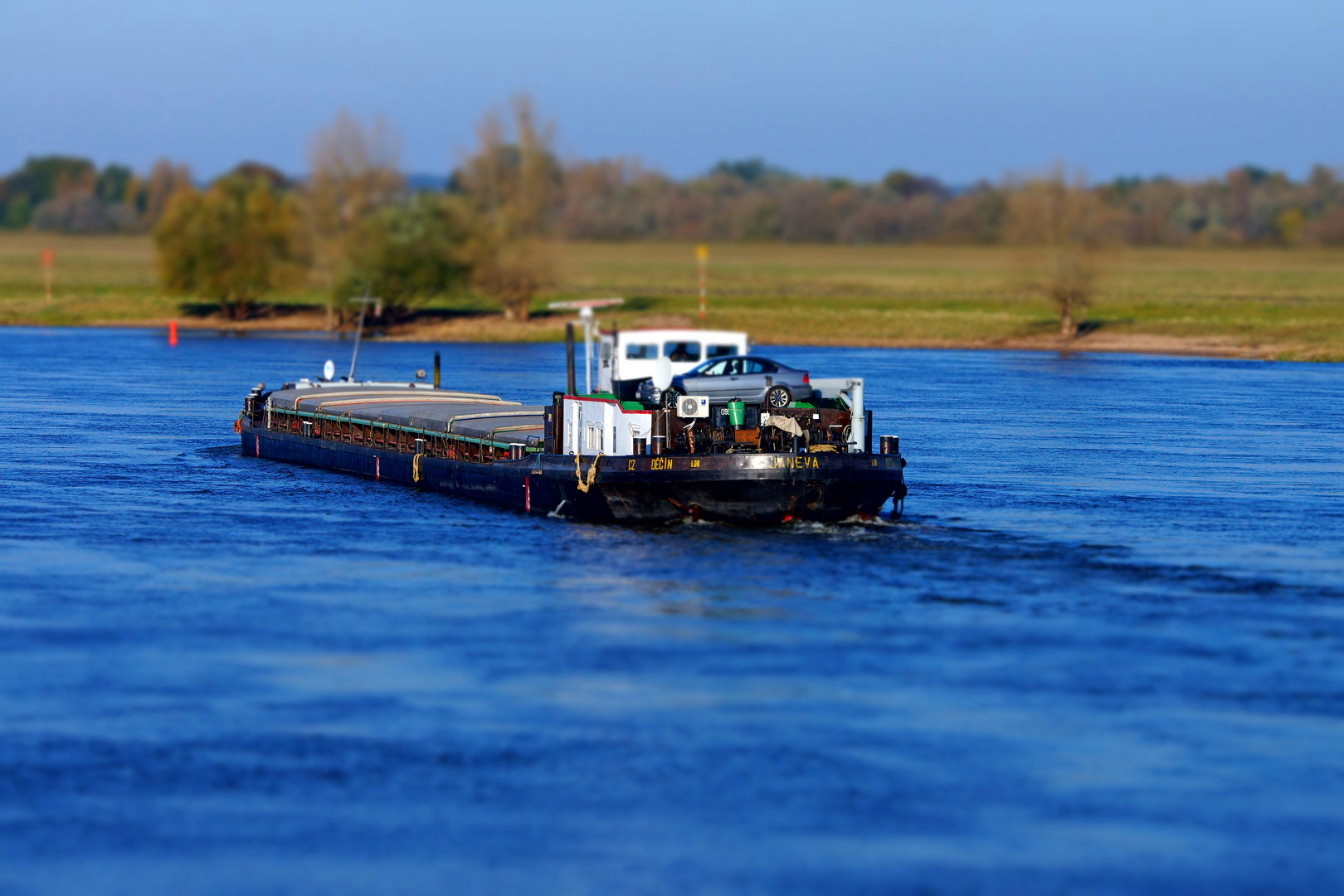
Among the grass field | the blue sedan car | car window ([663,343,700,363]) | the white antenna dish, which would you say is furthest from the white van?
the grass field

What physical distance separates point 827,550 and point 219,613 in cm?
1066

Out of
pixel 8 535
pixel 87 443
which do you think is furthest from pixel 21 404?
pixel 8 535

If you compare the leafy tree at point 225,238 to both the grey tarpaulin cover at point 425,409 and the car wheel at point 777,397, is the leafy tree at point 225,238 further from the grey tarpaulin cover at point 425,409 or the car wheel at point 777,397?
the car wheel at point 777,397

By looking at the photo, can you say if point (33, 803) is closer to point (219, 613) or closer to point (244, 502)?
point (219, 613)

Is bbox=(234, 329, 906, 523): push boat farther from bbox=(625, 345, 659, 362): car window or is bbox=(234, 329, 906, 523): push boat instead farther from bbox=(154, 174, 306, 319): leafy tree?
bbox=(154, 174, 306, 319): leafy tree

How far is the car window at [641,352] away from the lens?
4241cm

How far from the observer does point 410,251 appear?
350 ft

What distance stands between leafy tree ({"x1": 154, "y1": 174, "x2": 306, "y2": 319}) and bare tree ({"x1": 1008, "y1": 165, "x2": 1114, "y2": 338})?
1787 inches

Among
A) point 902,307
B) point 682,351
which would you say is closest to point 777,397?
point 682,351

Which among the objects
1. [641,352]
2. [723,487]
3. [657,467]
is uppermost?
[641,352]

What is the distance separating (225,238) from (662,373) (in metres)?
80.7

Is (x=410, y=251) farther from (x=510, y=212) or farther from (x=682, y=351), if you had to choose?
(x=682, y=351)

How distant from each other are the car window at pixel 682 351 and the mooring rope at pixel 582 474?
8.45 metres

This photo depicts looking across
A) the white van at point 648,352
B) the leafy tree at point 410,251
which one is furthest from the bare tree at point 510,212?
the white van at point 648,352
